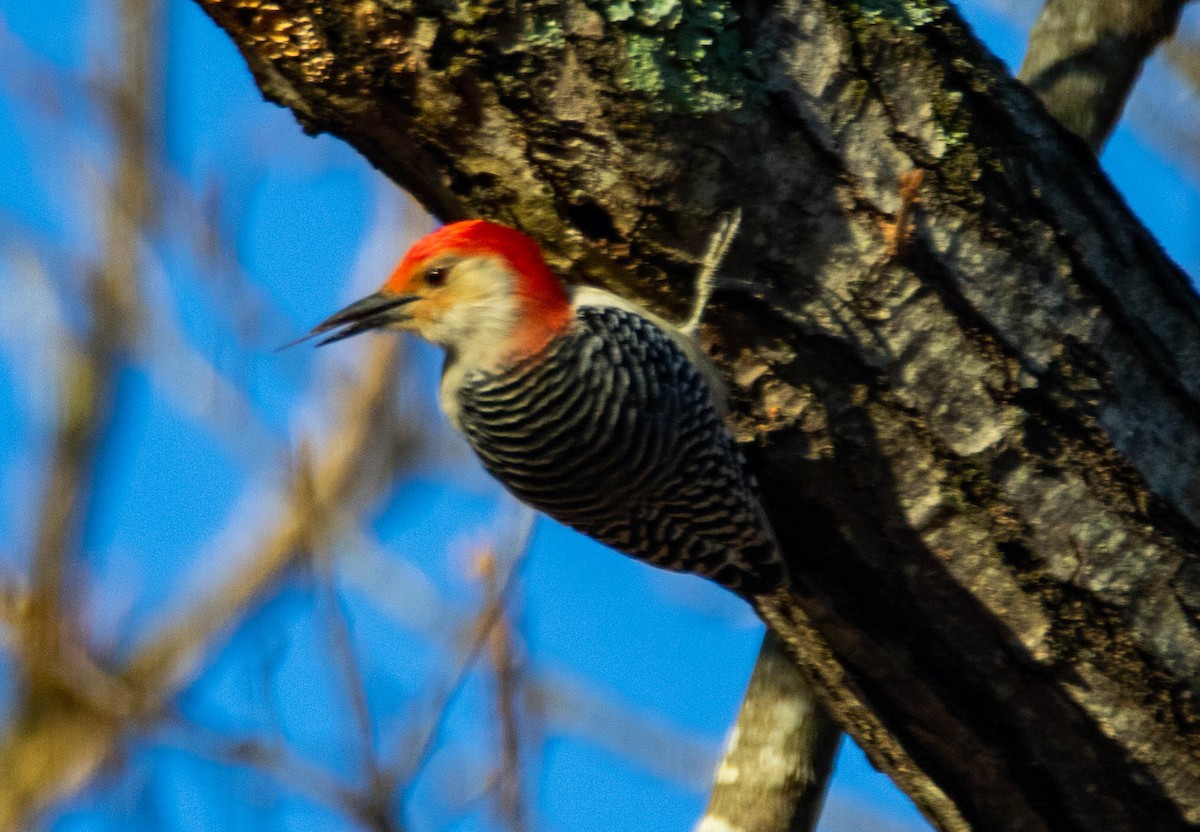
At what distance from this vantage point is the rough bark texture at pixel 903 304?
297 centimetres

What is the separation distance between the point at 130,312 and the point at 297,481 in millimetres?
2787

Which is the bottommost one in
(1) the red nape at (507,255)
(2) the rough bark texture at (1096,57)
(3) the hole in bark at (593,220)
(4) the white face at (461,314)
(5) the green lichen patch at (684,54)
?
(4) the white face at (461,314)

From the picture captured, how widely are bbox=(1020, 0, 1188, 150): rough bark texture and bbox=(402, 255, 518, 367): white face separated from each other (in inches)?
63.4

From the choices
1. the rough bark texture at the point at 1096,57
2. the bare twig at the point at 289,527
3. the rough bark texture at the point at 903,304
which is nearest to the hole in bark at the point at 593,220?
the rough bark texture at the point at 903,304

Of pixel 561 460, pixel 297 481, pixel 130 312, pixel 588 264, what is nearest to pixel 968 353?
pixel 588 264

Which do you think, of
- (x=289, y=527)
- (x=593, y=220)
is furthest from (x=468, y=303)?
(x=289, y=527)

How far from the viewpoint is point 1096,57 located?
3814 millimetres

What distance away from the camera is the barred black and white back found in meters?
3.74

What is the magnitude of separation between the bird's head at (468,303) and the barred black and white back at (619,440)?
70mm

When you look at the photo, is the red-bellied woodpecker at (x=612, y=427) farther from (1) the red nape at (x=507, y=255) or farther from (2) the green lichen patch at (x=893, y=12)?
(2) the green lichen patch at (x=893, y=12)

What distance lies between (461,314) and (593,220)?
1.03m

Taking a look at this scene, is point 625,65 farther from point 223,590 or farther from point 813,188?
point 223,590

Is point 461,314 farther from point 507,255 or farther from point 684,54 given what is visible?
point 684,54

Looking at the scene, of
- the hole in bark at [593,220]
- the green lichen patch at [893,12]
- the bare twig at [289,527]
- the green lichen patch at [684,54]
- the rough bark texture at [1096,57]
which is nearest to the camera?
the green lichen patch at [684,54]
